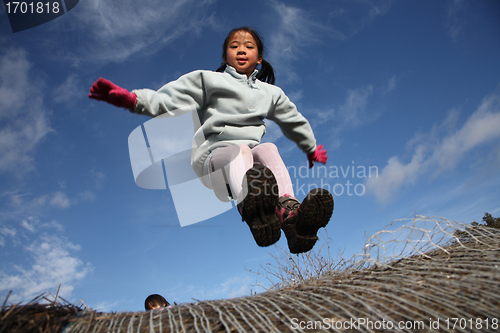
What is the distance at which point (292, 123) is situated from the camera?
2.52 m

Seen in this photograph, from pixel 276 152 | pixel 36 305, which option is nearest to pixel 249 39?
pixel 276 152

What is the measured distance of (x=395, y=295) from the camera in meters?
1.12

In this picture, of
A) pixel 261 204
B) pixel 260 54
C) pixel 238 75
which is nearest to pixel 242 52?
pixel 238 75

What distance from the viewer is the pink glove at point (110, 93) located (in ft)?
5.45

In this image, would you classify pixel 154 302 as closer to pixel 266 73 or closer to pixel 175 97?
pixel 175 97

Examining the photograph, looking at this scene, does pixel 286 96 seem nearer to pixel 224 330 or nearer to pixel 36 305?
pixel 224 330

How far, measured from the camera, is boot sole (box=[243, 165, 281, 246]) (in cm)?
153

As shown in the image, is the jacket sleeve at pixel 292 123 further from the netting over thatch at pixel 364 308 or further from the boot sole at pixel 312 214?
the netting over thatch at pixel 364 308

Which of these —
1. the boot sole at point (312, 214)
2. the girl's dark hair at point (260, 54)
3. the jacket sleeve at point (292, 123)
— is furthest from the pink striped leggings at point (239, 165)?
the girl's dark hair at point (260, 54)

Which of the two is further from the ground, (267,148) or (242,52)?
(242,52)

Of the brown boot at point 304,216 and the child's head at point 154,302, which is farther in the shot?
the child's head at point 154,302

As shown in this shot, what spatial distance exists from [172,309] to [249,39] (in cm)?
193

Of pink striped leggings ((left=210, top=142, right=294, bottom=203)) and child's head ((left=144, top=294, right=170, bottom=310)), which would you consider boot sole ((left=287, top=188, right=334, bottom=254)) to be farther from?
child's head ((left=144, top=294, right=170, bottom=310))

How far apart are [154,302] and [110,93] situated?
6.91 ft
